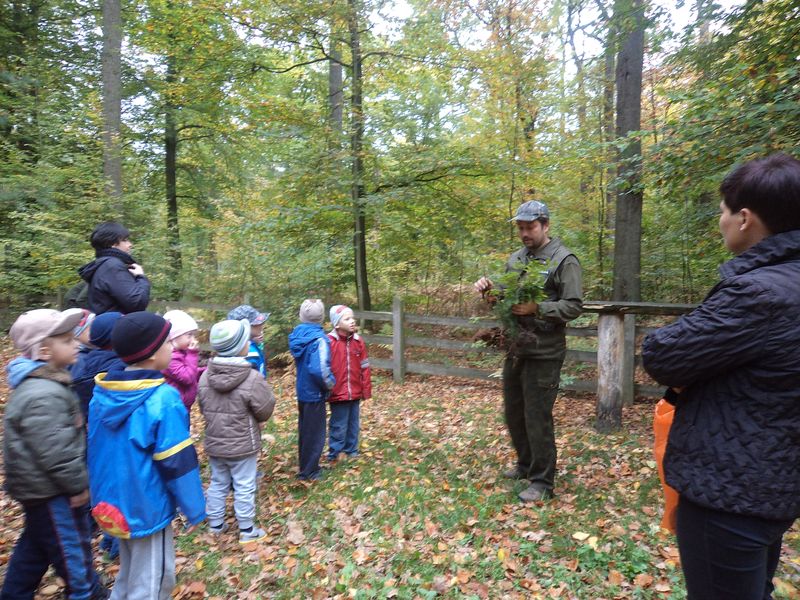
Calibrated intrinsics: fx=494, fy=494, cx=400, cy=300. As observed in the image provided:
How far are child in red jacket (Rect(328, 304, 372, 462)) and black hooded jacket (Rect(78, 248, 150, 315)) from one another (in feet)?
6.60

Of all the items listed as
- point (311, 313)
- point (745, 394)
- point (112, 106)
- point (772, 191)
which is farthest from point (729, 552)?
point (112, 106)

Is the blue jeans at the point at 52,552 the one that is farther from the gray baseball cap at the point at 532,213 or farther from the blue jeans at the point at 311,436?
the gray baseball cap at the point at 532,213

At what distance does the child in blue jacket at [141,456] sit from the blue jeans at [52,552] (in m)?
0.27

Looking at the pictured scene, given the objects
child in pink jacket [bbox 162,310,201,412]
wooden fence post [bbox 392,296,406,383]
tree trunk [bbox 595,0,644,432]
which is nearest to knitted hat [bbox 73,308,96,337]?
child in pink jacket [bbox 162,310,201,412]

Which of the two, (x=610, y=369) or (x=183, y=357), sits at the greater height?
(x=183, y=357)

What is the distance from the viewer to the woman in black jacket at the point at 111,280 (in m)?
4.27

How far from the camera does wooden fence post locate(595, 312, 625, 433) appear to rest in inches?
233

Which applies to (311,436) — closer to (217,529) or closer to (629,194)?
Result: (217,529)

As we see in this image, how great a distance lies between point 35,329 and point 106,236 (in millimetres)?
1862

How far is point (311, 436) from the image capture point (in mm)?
5168

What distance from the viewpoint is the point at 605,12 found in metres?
7.54

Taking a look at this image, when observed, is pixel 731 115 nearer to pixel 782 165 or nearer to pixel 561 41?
pixel 782 165

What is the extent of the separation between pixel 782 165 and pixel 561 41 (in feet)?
56.6

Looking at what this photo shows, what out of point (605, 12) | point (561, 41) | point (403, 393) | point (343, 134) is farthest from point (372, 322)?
point (561, 41)
